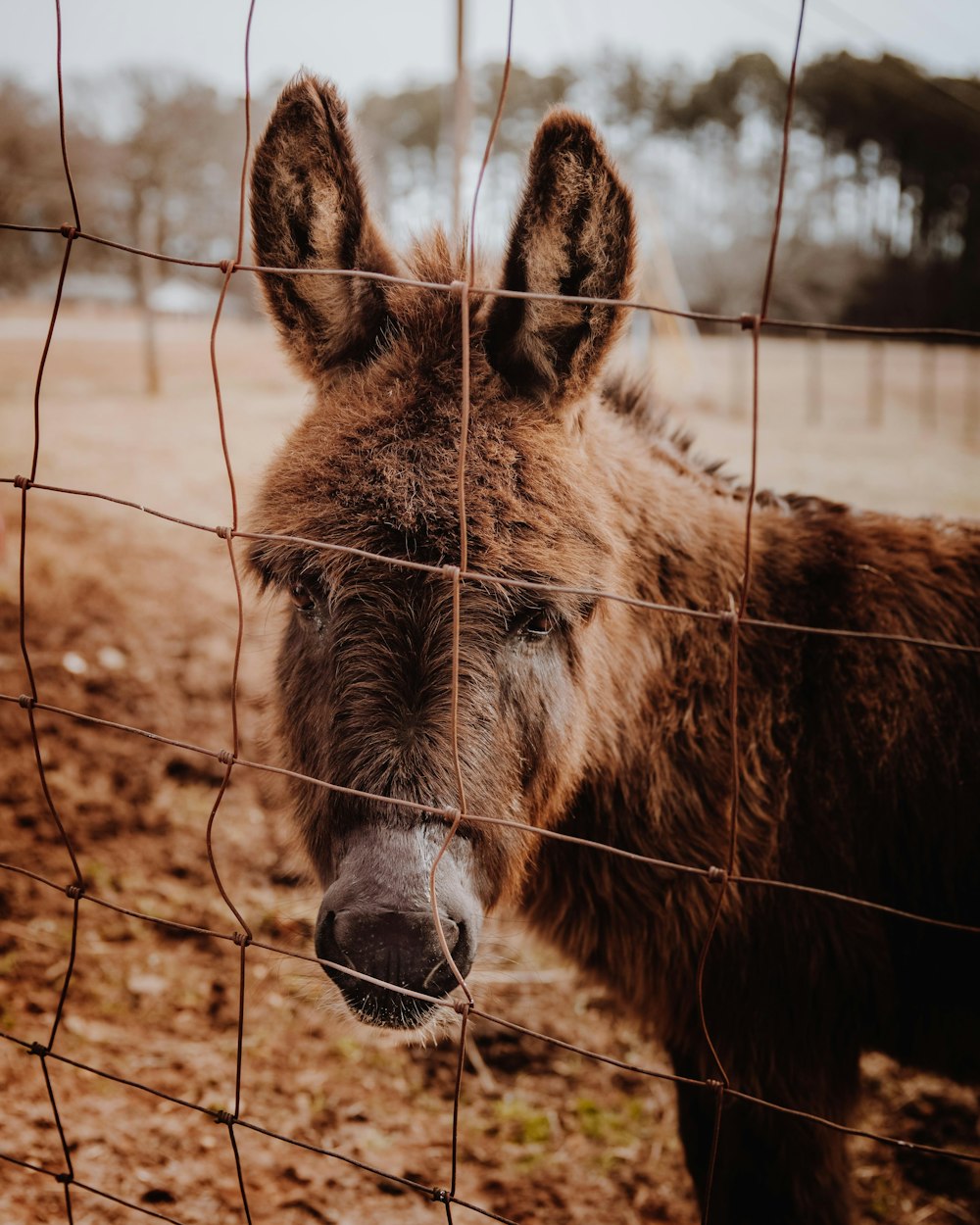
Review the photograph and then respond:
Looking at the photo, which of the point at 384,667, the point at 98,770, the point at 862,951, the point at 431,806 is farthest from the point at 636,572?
the point at 98,770

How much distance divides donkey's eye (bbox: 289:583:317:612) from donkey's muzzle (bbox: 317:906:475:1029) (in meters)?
0.74

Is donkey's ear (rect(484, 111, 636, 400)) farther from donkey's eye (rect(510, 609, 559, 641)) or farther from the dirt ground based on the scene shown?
the dirt ground

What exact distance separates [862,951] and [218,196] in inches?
358

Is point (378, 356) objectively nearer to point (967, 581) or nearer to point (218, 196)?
point (967, 581)

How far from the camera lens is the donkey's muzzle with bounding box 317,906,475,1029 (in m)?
1.73

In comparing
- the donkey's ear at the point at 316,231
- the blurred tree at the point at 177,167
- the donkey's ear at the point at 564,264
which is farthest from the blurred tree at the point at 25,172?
the donkey's ear at the point at 564,264

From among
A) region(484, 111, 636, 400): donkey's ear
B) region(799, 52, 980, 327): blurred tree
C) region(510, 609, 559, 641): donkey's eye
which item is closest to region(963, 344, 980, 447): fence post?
region(799, 52, 980, 327): blurred tree

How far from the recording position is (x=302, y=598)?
86.9 inches

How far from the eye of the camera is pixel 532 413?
2223 millimetres

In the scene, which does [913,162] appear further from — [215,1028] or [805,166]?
[215,1028]

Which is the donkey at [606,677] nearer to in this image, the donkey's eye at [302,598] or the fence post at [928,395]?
the donkey's eye at [302,598]

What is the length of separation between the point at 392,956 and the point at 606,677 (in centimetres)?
98

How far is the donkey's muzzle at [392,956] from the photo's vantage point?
1.73 meters

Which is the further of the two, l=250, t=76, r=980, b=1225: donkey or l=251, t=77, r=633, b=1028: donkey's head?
l=250, t=76, r=980, b=1225: donkey
